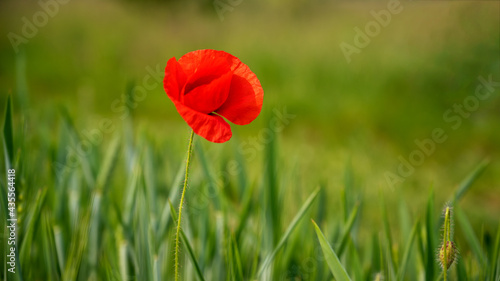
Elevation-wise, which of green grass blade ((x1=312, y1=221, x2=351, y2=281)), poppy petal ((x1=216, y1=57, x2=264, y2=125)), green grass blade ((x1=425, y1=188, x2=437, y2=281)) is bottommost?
green grass blade ((x1=425, y1=188, x2=437, y2=281))

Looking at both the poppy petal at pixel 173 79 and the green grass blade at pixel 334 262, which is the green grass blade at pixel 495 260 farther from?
the poppy petal at pixel 173 79

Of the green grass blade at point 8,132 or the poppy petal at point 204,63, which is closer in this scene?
the poppy petal at point 204,63

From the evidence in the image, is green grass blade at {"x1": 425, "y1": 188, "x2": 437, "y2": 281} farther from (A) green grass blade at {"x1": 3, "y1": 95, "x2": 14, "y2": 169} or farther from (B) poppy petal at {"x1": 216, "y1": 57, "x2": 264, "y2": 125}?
(A) green grass blade at {"x1": 3, "y1": 95, "x2": 14, "y2": 169}

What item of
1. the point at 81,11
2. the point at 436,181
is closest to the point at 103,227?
the point at 436,181

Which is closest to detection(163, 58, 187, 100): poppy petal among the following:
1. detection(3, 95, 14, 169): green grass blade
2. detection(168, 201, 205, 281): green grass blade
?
detection(168, 201, 205, 281): green grass blade

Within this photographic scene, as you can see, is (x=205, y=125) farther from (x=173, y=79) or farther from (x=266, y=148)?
(x=266, y=148)

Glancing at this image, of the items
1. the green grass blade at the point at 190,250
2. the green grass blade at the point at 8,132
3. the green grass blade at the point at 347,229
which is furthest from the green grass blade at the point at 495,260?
the green grass blade at the point at 8,132

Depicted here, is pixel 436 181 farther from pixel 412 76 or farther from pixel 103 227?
pixel 103 227

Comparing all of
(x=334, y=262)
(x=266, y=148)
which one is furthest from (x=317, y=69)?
(x=334, y=262)
